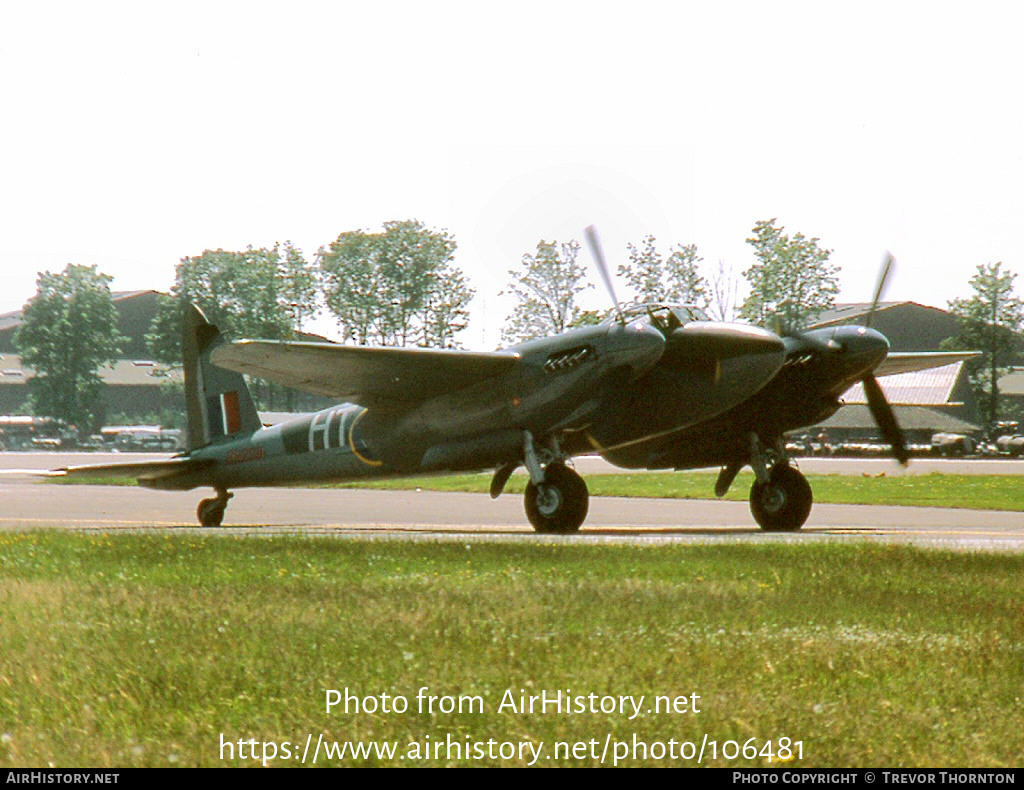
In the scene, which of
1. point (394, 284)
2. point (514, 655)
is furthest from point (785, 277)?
point (514, 655)

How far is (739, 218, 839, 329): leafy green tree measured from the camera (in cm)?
7960

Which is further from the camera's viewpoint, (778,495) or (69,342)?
(69,342)

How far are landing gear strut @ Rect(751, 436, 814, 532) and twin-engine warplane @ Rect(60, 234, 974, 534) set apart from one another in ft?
0.07

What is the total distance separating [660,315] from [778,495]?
3.52 meters

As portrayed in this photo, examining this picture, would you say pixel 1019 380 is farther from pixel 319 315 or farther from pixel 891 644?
pixel 891 644

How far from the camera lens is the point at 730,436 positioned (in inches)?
784

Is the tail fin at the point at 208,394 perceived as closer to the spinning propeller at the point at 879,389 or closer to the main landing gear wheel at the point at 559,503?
the main landing gear wheel at the point at 559,503

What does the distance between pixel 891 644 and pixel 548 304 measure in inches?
2102

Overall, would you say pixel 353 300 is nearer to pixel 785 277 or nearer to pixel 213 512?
pixel 785 277

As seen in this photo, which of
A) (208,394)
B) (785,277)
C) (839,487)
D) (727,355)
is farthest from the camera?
(785,277)

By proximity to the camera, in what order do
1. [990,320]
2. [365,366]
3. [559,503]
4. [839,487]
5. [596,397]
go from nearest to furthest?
[559,503] < [596,397] < [365,366] < [839,487] < [990,320]

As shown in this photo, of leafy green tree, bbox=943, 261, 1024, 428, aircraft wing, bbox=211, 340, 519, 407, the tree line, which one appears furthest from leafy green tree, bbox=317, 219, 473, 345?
aircraft wing, bbox=211, 340, 519, 407

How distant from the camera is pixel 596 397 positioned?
18.4 metres

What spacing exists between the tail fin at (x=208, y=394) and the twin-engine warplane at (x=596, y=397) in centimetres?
337
